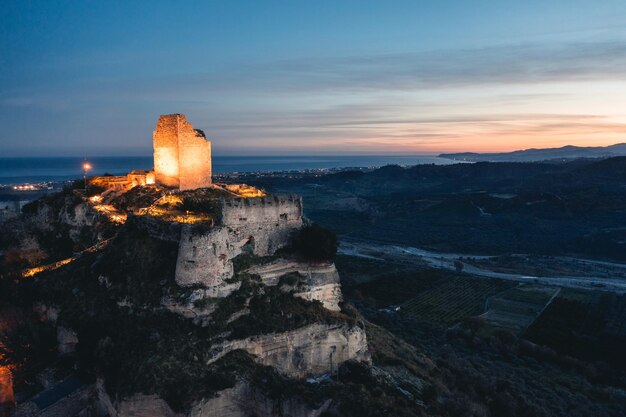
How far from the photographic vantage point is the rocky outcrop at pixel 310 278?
30.1 meters

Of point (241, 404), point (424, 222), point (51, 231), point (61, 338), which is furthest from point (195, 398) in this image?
point (424, 222)

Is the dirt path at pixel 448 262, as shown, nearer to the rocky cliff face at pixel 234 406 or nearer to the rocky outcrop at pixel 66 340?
the rocky cliff face at pixel 234 406

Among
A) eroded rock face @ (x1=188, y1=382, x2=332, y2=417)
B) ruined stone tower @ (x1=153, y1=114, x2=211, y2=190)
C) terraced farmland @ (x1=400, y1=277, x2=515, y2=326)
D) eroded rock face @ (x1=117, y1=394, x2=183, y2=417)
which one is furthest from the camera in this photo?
terraced farmland @ (x1=400, y1=277, x2=515, y2=326)

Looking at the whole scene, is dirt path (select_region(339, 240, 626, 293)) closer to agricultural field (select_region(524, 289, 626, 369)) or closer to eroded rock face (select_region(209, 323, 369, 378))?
agricultural field (select_region(524, 289, 626, 369))

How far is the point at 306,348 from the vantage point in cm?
2834

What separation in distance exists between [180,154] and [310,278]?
1491cm

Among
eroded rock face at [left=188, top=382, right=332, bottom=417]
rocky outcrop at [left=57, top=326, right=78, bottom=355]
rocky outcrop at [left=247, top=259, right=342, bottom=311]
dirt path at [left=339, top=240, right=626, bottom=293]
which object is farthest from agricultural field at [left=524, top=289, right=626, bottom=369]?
rocky outcrop at [left=57, top=326, right=78, bottom=355]

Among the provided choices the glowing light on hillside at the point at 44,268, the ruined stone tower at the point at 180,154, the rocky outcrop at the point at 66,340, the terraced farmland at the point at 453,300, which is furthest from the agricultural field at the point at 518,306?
the rocky outcrop at the point at 66,340

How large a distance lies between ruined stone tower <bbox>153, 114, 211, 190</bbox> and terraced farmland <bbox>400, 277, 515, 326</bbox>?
124ft

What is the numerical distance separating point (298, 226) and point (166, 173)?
13280 millimetres

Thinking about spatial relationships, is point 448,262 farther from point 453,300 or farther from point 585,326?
point 585,326

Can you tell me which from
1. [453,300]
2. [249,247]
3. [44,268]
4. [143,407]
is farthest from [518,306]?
[44,268]

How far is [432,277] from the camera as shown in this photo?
85062mm

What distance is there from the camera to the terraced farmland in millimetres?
65500
